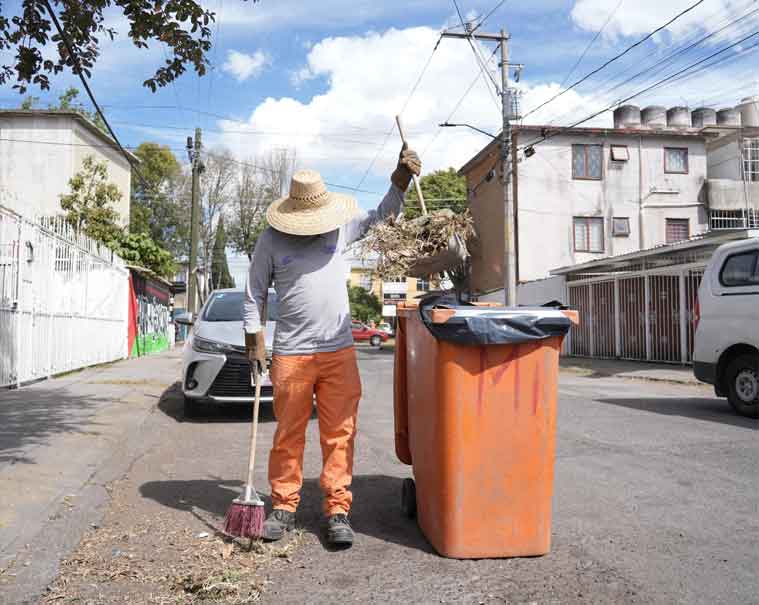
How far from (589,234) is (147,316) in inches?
720

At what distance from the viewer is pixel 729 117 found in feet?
122

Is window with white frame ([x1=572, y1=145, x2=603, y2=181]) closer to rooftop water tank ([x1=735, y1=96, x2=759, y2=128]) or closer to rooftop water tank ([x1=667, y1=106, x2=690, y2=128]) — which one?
rooftop water tank ([x1=667, y1=106, x2=690, y2=128])

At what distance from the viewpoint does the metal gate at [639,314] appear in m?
16.4

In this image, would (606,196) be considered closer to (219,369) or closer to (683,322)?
(683,322)

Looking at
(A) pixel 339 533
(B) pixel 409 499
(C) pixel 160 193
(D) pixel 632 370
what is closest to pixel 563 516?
(B) pixel 409 499

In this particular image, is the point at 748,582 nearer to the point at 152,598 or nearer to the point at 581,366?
the point at 152,598

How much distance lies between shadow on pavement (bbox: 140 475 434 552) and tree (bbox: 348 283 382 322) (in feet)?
189

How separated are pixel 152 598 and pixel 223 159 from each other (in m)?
44.2

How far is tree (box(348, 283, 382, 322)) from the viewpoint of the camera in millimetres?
63100

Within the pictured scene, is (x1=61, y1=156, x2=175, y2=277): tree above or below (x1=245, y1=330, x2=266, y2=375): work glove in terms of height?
above

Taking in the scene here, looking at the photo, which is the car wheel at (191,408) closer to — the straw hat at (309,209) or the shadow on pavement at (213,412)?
the shadow on pavement at (213,412)

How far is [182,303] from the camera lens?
63.8m

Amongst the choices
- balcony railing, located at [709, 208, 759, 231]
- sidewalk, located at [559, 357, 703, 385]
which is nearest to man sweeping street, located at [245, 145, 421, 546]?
sidewalk, located at [559, 357, 703, 385]

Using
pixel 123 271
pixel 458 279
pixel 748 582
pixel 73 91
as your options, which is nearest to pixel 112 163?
pixel 73 91
